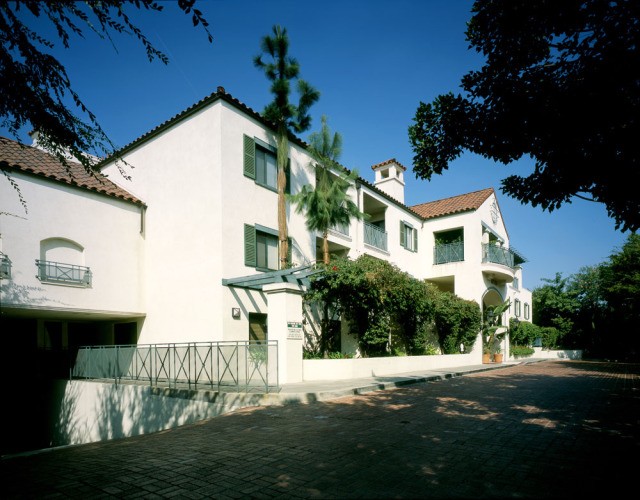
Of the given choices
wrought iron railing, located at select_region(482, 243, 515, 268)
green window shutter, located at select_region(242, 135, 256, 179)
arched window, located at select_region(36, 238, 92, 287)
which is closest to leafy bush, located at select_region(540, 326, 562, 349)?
wrought iron railing, located at select_region(482, 243, 515, 268)

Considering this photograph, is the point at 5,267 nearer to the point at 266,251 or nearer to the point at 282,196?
the point at 266,251

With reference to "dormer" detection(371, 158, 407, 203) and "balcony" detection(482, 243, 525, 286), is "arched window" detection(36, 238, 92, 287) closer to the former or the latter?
"dormer" detection(371, 158, 407, 203)

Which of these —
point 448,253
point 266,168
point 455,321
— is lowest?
point 455,321

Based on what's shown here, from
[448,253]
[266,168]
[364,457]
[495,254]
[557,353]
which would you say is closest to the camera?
[364,457]

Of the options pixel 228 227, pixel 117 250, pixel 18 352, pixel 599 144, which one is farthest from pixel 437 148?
pixel 18 352

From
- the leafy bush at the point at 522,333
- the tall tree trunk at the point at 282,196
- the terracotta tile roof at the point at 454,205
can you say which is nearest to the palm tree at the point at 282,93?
the tall tree trunk at the point at 282,196

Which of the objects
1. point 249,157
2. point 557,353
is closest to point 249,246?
point 249,157

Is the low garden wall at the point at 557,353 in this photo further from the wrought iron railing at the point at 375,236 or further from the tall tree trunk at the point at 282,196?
the tall tree trunk at the point at 282,196

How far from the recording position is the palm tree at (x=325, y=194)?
15195 millimetres

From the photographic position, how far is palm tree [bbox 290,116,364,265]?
15195 millimetres

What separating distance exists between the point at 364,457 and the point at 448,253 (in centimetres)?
2121

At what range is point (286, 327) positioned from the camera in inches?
458

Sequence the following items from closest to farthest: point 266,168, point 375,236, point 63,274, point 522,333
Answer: point 63,274, point 266,168, point 375,236, point 522,333

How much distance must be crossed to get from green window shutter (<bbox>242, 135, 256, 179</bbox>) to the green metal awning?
151 inches
